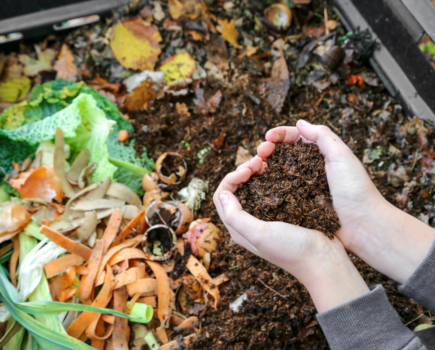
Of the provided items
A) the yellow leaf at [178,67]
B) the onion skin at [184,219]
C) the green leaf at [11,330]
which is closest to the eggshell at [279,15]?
the yellow leaf at [178,67]

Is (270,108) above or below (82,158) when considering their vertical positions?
above

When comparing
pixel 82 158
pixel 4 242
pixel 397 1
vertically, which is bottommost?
pixel 4 242

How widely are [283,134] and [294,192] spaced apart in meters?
0.38

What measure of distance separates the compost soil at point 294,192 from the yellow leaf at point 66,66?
238 centimetres

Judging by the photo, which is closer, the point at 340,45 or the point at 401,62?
the point at 401,62

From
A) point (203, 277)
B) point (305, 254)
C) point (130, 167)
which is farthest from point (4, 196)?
point (305, 254)

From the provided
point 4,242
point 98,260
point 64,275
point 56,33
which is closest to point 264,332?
point 98,260

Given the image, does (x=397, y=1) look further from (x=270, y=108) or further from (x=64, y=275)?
(x=64, y=275)

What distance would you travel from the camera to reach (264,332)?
5.92 ft

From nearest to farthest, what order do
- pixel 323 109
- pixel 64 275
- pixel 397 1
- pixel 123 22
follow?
pixel 64 275 < pixel 397 1 < pixel 323 109 < pixel 123 22

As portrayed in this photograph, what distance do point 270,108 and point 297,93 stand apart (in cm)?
34

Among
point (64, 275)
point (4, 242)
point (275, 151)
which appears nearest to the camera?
point (275, 151)

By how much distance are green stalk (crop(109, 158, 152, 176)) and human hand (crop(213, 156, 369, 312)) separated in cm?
126

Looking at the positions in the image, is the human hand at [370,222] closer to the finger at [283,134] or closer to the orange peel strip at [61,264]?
the finger at [283,134]
